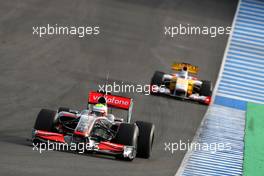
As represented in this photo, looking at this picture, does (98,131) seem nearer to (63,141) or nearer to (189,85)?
(63,141)

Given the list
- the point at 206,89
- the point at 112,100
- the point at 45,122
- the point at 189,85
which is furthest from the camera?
the point at 189,85

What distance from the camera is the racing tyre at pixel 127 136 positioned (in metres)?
19.2

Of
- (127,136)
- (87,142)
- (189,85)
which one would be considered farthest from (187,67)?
(87,142)

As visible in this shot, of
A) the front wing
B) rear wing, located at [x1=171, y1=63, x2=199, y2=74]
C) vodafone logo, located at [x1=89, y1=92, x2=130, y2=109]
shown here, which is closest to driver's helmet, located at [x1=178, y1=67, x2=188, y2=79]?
rear wing, located at [x1=171, y1=63, x2=199, y2=74]

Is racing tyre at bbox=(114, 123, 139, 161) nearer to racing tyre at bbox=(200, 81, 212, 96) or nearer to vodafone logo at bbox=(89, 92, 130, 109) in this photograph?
vodafone logo at bbox=(89, 92, 130, 109)

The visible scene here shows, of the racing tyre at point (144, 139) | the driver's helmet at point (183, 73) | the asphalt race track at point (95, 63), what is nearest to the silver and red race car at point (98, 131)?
the racing tyre at point (144, 139)

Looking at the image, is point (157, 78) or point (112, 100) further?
point (157, 78)

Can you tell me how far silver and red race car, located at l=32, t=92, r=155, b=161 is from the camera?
1885 cm

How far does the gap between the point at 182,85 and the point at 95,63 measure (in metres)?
4.35

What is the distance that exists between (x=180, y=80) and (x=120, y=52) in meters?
5.26

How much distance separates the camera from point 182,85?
93.6ft

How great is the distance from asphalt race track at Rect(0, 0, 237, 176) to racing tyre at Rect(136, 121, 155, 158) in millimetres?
255

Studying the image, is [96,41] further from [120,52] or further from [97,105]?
[97,105]

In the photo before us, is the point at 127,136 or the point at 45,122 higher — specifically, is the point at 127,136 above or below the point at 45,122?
below
